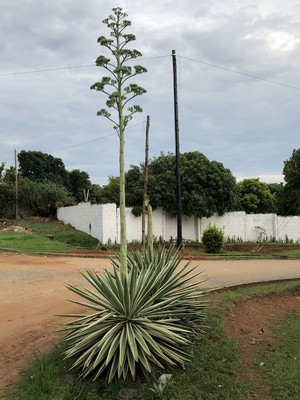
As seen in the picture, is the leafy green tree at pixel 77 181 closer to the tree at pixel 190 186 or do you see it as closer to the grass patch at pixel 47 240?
the grass patch at pixel 47 240

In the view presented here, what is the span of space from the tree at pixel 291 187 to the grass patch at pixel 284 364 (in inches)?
972

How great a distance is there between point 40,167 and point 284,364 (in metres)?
59.4

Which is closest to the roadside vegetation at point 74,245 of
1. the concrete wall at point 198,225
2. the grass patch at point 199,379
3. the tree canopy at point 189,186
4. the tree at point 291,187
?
the concrete wall at point 198,225

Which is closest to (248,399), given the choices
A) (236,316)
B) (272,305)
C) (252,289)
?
(236,316)

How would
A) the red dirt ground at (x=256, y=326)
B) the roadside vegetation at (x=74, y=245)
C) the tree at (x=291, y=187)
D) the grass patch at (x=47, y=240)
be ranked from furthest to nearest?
the tree at (x=291, y=187)
the grass patch at (x=47, y=240)
the roadside vegetation at (x=74, y=245)
the red dirt ground at (x=256, y=326)

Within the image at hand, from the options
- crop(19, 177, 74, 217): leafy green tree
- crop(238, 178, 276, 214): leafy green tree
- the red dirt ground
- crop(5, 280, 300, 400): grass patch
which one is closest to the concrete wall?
crop(19, 177, 74, 217): leafy green tree

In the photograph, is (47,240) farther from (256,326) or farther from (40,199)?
(256,326)

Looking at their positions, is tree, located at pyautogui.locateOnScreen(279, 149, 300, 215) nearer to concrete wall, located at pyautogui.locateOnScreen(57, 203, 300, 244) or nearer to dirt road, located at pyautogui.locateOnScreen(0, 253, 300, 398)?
concrete wall, located at pyautogui.locateOnScreen(57, 203, 300, 244)

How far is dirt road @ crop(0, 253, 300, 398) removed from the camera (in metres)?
5.77

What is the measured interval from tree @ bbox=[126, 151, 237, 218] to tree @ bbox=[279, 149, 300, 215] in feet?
18.9

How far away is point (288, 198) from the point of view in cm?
3127

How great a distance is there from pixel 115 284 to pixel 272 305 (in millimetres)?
4775

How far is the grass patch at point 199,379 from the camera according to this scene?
428 centimetres

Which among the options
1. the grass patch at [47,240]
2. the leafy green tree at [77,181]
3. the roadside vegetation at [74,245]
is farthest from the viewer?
the leafy green tree at [77,181]
